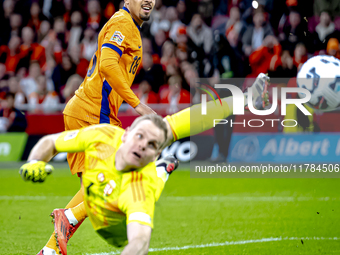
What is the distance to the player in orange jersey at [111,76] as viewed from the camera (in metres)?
4.65

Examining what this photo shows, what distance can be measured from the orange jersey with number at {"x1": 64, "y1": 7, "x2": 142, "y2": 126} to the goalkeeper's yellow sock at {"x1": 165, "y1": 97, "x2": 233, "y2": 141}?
92cm

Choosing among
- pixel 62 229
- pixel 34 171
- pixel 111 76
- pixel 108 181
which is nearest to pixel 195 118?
pixel 108 181

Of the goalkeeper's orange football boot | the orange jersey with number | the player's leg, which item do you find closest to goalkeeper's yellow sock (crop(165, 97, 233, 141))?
the orange jersey with number

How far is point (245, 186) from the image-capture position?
9773 mm

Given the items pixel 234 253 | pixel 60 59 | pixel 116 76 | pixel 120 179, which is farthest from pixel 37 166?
pixel 60 59

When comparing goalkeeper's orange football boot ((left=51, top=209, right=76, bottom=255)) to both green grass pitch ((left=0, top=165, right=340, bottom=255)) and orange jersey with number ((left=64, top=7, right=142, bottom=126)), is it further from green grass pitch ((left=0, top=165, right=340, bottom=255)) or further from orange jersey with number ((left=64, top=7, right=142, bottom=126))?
orange jersey with number ((left=64, top=7, right=142, bottom=126))

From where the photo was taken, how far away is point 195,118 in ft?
12.7

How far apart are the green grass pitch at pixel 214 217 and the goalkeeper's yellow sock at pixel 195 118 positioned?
1.93 m

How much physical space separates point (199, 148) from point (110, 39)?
7.40 m

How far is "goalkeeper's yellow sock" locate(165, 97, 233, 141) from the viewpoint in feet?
12.1

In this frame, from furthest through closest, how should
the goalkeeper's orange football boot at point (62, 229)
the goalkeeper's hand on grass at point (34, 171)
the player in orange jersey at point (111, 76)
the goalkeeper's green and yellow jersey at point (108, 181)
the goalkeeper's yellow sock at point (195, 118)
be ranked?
the player in orange jersey at point (111, 76) → the goalkeeper's orange football boot at point (62, 229) → the goalkeeper's yellow sock at point (195, 118) → the goalkeeper's green and yellow jersey at point (108, 181) → the goalkeeper's hand on grass at point (34, 171)

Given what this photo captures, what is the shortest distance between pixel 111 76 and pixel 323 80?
449 centimetres

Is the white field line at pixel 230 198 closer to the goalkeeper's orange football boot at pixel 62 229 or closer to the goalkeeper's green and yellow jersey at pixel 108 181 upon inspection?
the goalkeeper's orange football boot at pixel 62 229

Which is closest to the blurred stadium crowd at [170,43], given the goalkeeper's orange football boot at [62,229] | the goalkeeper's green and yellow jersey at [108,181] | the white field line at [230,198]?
the white field line at [230,198]
